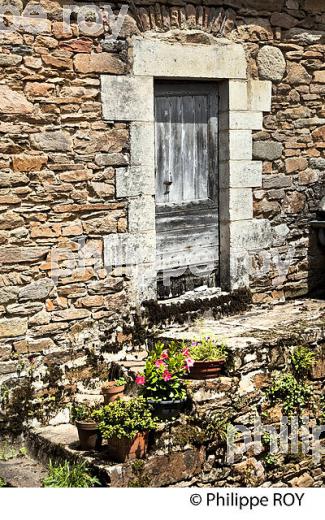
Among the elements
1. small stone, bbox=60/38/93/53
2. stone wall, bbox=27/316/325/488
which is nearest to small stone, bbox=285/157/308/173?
stone wall, bbox=27/316/325/488

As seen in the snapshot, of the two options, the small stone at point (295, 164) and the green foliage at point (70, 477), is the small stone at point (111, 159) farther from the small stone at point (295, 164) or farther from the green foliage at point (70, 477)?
the green foliage at point (70, 477)

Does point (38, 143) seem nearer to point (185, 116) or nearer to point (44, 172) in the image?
point (44, 172)

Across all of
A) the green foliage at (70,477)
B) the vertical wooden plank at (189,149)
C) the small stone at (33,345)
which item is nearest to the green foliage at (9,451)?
the green foliage at (70,477)

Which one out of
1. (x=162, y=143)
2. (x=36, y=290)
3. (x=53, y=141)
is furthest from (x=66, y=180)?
(x=162, y=143)

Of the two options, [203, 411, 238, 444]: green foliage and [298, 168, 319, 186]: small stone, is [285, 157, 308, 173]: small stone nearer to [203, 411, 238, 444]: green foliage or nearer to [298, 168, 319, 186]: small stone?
[298, 168, 319, 186]: small stone

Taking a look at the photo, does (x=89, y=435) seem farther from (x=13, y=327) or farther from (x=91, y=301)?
(x=91, y=301)

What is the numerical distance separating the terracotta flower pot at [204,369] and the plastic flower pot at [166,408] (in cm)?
38

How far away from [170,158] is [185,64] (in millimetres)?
817

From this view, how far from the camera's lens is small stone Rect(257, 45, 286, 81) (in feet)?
25.3

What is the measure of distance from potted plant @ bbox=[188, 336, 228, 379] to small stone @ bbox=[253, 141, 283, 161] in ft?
7.08

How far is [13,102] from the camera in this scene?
6203 mm

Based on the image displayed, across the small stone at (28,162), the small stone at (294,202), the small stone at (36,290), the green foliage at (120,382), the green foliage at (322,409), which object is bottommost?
the green foliage at (322,409)

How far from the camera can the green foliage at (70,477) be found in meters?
5.40

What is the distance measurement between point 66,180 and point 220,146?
1.80m
